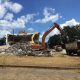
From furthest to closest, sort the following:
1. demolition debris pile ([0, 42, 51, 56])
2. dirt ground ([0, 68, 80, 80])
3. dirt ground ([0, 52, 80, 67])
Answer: demolition debris pile ([0, 42, 51, 56]) < dirt ground ([0, 52, 80, 67]) < dirt ground ([0, 68, 80, 80])

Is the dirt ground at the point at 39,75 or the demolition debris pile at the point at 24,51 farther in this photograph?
the demolition debris pile at the point at 24,51

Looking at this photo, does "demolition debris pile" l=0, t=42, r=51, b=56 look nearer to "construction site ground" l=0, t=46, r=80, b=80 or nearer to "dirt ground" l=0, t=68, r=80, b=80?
"construction site ground" l=0, t=46, r=80, b=80

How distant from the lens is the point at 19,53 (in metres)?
53.4

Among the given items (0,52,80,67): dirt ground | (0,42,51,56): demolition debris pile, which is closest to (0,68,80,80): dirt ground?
(0,52,80,67): dirt ground

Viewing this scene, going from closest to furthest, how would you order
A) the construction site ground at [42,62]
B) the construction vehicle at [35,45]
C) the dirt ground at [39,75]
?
the dirt ground at [39,75], the construction site ground at [42,62], the construction vehicle at [35,45]

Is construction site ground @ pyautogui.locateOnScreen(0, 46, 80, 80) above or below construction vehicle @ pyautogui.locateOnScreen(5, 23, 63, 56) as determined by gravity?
below

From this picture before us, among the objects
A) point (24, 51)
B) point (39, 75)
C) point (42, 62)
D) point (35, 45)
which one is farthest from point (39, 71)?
point (35, 45)

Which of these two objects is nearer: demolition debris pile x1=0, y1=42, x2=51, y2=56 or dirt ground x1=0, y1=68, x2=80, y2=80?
dirt ground x1=0, y1=68, x2=80, y2=80

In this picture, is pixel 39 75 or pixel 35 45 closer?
pixel 39 75

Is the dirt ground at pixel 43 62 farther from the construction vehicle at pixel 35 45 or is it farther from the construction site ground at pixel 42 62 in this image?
the construction vehicle at pixel 35 45

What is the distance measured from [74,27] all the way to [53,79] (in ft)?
451

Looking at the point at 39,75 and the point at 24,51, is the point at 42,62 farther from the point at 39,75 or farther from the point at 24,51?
A: the point at 24,51

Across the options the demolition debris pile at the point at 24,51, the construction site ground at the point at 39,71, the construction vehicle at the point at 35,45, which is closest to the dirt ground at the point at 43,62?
the construction site ground at the point at 39,71

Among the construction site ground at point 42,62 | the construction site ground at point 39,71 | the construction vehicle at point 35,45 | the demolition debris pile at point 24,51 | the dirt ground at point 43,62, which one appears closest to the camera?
the construction site ground at point 39,71
